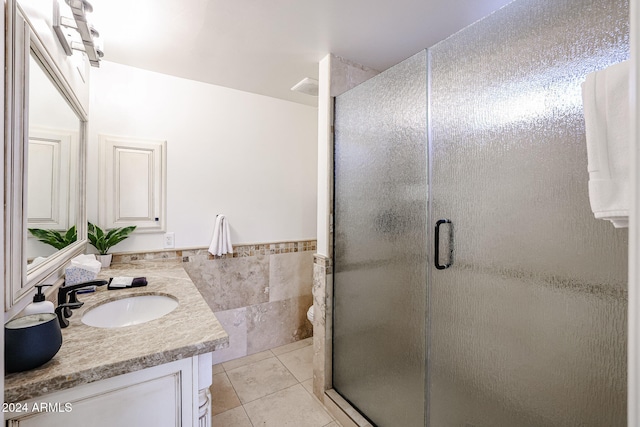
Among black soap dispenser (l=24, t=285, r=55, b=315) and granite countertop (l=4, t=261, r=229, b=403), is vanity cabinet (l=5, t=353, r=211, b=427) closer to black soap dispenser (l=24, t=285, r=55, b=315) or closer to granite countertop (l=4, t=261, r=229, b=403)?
granite countertop (l=4, t=261, r=229, b=403)

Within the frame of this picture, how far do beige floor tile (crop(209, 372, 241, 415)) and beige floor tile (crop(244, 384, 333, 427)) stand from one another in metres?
0.11

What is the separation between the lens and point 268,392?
1931 millimetres

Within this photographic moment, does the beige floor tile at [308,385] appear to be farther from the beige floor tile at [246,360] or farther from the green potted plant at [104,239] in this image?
the green potted plant at [104,239]

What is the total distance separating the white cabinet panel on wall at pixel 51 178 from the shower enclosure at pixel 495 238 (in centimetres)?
142

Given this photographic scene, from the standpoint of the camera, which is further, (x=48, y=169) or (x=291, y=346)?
(x=291, y=346)

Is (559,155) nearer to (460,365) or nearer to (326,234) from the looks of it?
(460,365)

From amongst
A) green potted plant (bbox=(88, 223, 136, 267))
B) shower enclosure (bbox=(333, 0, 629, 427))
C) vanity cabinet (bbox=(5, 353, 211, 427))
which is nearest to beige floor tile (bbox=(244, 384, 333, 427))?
shower enclosure (bbox=(333, 0, 629, 427))

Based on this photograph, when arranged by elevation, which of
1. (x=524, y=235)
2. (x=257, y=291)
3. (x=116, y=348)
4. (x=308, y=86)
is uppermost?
(x=308, y=86)

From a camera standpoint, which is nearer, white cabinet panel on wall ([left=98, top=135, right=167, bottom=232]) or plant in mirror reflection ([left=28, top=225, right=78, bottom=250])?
plant in mirror reflection ([left=28, top=225, right=78, bottom=250])

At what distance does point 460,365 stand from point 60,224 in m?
1.81

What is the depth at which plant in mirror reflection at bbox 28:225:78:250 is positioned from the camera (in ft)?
3.26

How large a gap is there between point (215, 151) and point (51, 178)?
121 centimetres

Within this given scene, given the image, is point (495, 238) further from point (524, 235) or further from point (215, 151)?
point (215, 151)

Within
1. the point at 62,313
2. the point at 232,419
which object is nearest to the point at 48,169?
the point at 62,313
